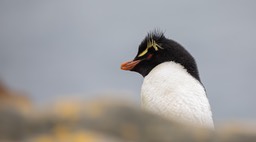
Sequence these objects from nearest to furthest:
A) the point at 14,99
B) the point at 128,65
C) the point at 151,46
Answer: the point at 14,99 < the point at 151,46 < the point at 128,65

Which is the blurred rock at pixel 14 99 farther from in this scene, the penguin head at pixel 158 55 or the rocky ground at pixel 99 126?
the penguin head at pixel 158 55

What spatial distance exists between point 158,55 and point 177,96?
108cm

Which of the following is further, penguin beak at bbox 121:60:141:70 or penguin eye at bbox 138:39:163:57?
penguin beak at bbox 121:60:141:70

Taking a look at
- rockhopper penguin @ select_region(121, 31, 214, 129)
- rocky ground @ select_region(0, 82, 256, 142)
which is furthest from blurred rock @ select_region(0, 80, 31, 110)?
rockhopper penguin @ select_region(121, 31, 214, 129)

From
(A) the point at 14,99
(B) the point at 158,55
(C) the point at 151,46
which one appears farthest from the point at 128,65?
(A) the point at 14,99

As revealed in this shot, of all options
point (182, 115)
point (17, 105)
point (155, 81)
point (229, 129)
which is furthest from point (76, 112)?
point (155, 81)

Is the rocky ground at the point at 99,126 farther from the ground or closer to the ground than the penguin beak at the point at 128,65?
closer to the ground

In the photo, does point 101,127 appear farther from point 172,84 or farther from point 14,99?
point 172,84

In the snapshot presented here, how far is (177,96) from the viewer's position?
6.25 metres

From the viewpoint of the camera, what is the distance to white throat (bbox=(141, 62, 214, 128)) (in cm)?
608

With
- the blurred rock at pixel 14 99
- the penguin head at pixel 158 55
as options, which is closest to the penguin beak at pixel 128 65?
the penguin head at pixel 158 55

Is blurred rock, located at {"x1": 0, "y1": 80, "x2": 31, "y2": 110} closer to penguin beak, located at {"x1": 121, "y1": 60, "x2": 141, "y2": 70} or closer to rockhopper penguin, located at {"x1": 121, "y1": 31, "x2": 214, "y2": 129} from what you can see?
rockhopper penguin, located at {"x1": 121, "y1": 31, "x2": 214, "y2": 129}

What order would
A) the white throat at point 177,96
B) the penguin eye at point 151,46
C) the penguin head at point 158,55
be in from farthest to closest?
the penguin eye at point 151,46 → the penguin head at point 158,55 → the white throat at point 177,96

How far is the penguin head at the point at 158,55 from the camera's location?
6855 mm
